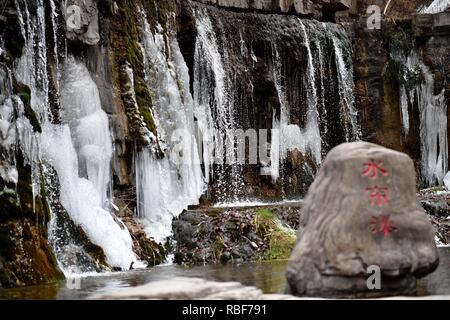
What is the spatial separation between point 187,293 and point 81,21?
912 cm

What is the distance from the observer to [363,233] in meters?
7.76

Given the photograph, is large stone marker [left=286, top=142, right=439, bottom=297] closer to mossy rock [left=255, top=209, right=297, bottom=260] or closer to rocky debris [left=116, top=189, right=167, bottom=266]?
rocky debris [left=116, top=189, right=167, bottom=266]

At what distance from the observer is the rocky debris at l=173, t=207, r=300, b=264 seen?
48.5ft

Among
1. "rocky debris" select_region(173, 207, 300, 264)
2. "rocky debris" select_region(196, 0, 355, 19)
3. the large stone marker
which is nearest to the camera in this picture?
the large stone marker

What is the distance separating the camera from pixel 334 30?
1008 inches


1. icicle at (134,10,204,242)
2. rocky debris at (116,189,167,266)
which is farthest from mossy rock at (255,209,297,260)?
rocky debris at (116,189,167,266)

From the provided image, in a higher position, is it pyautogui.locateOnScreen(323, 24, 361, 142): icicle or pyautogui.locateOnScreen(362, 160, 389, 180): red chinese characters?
pyautogui.locateOnScreen(323, 24, 361, 142): icicle

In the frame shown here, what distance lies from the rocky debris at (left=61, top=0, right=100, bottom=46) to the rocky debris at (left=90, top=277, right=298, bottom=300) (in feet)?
28.0

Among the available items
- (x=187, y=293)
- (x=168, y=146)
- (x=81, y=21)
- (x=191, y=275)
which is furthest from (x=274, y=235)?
(x=187, y=293)

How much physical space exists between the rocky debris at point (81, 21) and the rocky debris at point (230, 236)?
3904mm
